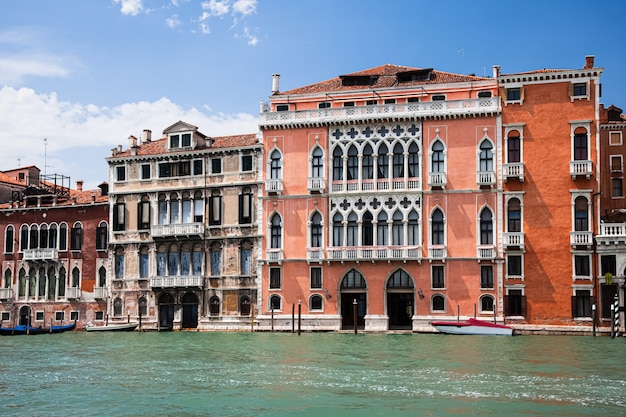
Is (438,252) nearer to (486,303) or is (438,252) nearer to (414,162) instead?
(486,303)

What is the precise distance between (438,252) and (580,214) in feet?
17.5

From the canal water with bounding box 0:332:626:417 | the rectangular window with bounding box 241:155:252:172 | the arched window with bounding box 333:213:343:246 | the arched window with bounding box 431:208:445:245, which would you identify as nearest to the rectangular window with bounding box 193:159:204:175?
the rectangular window with bounding box 241:155:252:172

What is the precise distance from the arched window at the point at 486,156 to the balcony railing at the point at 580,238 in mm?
3901

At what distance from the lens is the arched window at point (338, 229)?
112 feet

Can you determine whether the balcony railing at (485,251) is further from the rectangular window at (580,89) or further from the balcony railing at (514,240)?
the rectangular window at (580,89)

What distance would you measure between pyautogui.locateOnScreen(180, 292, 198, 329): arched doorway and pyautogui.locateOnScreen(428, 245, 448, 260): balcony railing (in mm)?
10180

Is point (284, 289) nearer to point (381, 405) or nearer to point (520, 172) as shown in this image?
point (520, 172)

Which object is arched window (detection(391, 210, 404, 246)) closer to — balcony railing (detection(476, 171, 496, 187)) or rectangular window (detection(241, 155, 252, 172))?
balcony railing (detection(476, 171, 496, 187))

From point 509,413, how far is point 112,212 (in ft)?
88.2

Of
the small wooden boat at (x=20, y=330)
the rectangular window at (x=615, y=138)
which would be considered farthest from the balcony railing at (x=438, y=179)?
the small wooden boat at (x=20, y=330)

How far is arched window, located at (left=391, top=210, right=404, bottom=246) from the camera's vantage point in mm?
33469

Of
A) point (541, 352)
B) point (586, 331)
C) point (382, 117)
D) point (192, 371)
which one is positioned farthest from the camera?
point (382, 117)

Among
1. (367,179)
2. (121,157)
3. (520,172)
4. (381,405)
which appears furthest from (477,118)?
(381,405)

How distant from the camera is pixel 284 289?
114 feet
